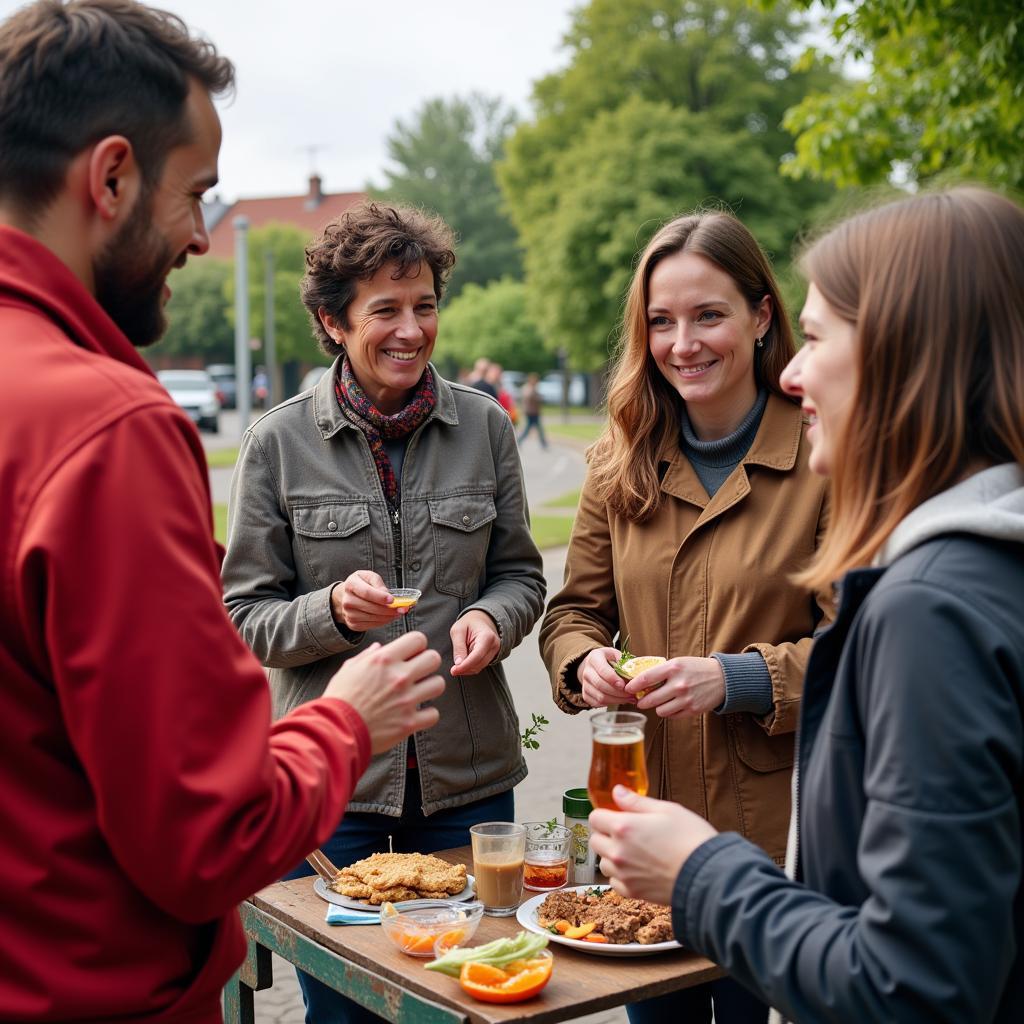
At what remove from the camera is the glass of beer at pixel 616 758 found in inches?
89.7

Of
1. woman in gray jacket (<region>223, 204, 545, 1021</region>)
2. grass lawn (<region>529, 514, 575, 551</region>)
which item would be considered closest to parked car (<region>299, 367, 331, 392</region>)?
woman in gray jacket (<region>223, 204, 545, 1021</region>)

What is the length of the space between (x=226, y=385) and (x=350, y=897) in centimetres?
5885

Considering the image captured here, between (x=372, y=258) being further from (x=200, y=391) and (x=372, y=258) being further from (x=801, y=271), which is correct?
(x=200, y=391)

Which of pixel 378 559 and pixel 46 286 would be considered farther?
pixel 378 559

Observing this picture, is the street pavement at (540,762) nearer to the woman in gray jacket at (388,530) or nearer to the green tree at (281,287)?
the woman in gray jacket at (388,530)

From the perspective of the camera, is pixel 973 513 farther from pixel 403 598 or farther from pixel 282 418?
pixel 282 418

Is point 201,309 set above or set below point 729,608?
above

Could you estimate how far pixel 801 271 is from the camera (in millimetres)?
2066

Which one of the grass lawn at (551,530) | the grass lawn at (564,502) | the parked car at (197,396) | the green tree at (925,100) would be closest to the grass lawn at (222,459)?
the parked car at (197,396)

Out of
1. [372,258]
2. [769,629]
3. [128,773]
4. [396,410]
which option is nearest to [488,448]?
[396,410]

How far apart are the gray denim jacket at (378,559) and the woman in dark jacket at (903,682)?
59.9 inches

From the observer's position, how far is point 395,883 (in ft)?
9.16

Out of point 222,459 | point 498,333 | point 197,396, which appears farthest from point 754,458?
point 498,333

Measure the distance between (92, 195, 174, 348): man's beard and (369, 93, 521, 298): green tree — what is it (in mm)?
68825
